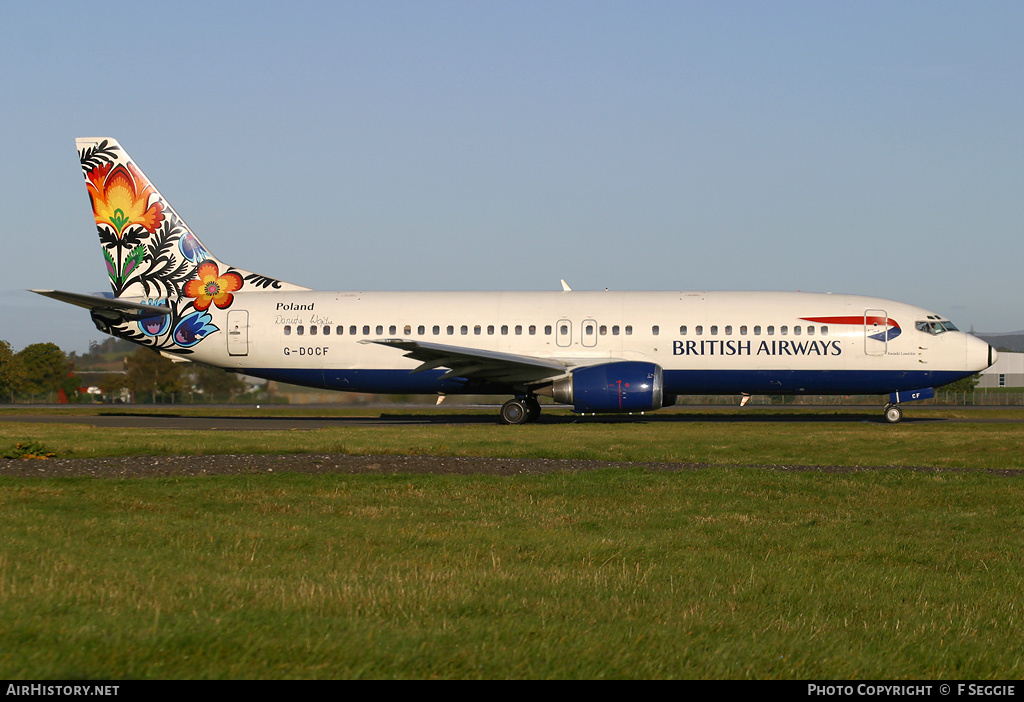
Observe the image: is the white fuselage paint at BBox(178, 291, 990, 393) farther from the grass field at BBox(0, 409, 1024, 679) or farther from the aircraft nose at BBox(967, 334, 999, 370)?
the grass field at BBox(0, 409, 1024, 679)

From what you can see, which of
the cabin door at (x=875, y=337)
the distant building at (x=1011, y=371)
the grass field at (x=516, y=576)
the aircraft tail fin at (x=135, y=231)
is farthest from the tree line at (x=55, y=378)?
the distant building at (x=1011, y=371)

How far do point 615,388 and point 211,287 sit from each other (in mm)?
14100

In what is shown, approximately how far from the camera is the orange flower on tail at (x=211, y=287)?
31.1 metres

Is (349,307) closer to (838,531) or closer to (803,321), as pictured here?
(803,321)

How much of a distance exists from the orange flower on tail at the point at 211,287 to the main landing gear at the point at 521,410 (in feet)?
33.0

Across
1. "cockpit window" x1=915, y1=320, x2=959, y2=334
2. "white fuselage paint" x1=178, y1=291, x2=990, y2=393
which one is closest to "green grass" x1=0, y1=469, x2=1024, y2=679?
"white fuselage paint" x1=178, y1=291, x2=990, y2=393

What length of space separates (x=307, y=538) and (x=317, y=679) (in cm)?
412

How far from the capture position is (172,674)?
471cm

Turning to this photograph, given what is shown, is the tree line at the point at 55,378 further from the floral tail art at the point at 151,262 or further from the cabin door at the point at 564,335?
the cabin door at the point at 564,335

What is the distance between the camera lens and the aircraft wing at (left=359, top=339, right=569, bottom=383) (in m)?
27.9

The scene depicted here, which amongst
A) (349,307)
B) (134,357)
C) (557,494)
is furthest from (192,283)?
(557,494)

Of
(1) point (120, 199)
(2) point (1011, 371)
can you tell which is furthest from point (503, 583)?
(2) point (1011, 371)

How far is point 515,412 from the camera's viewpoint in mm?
29641

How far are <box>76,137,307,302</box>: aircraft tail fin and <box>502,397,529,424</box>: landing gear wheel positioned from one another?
33.5 feet
